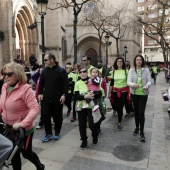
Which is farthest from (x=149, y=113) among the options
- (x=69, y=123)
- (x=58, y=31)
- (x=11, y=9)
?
(x=58, y=31)

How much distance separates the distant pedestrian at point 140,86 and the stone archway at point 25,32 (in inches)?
603

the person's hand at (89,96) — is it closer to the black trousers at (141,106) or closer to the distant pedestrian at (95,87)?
the distant pedestrian at (95,87)

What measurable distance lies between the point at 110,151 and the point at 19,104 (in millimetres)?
2399

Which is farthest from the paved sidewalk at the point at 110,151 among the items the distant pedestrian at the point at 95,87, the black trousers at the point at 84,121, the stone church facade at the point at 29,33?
the stone church facade at the point at 29,33

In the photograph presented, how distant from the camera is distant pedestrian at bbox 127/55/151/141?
5.25m

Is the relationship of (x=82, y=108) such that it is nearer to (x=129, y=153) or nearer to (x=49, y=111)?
(x=49, y=111)

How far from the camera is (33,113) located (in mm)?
2875

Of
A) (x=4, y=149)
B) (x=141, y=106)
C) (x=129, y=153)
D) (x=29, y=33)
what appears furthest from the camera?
(x=29, y=33)

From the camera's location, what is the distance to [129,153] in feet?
14.9

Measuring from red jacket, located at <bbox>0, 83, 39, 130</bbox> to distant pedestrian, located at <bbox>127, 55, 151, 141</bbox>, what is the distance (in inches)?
113

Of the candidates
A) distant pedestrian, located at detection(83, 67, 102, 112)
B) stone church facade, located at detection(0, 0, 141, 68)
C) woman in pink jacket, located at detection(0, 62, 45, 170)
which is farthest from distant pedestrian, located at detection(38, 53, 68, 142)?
stone church facade, located at detection(0, 0, 141, 68)

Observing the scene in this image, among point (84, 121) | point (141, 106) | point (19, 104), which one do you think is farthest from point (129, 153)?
point (19, 104)

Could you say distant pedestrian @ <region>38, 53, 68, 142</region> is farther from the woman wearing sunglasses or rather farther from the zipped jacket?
the zipped jacket

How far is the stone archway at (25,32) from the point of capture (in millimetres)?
19031
